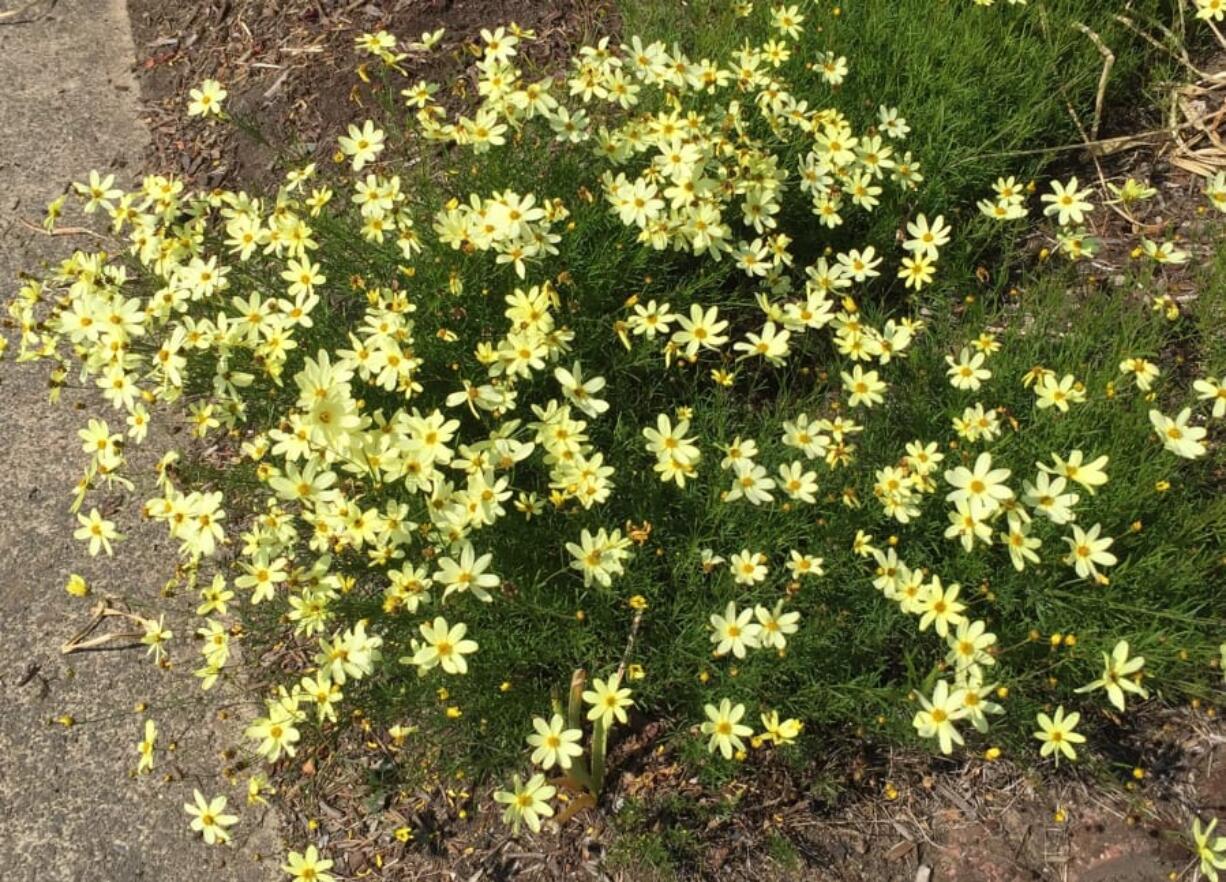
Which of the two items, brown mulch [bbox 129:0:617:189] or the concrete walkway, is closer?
the concrete walkway

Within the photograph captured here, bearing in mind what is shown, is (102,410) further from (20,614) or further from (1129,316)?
(1129,316)

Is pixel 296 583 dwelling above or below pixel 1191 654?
above

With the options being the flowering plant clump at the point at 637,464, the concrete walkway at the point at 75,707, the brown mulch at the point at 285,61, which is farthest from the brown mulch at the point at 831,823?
the brown mulch at the point at 285,61

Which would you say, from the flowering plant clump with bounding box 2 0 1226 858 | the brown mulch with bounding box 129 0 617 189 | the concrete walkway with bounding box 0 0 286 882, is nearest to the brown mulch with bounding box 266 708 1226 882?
the flowering plant clump with bounding box 2 0 1226 858

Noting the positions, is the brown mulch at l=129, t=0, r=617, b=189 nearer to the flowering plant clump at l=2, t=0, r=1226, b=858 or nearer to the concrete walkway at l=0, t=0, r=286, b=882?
the concrete walkway at l=0, t=0, r=286, b=882

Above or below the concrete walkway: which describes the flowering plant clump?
above

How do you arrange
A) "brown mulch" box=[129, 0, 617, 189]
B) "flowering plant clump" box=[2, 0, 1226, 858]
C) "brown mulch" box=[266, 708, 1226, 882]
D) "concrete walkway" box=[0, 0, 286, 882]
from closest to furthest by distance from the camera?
1. "flowering plant clump" box=[2, 0, 1226, 858]
2. "brown mulch" box=[266, 708, 1226, 882]
3. "concrete walkway" box=[0, 0, 286, 882]
4. "brown mulch" box=[129, 0, 617, 189]

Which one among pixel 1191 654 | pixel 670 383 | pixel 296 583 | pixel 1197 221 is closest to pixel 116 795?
pixel 296 583

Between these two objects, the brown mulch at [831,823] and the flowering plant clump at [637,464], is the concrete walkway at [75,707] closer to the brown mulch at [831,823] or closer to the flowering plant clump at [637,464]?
the flowering plant clump at [637,464]
